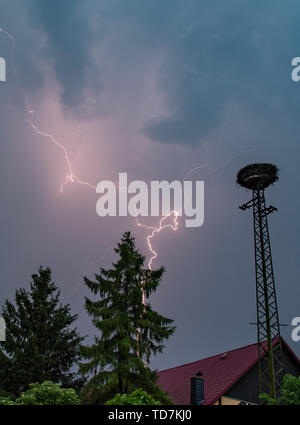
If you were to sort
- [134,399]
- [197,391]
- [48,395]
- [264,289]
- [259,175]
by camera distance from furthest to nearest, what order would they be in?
1. [259,175]
2. [264,289]
3. [197,391]
4. [48,395]
5. [134,399]

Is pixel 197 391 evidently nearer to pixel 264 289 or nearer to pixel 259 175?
pixel 264 289

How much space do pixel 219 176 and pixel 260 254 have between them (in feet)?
→ 257

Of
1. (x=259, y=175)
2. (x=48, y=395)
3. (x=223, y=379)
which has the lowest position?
(x=48, y=395)

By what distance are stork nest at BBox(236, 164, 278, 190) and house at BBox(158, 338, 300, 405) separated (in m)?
9.08

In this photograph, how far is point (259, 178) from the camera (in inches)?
995

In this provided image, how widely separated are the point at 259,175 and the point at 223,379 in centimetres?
1171

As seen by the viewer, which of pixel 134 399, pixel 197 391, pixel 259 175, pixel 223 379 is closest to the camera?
pixel 134 399

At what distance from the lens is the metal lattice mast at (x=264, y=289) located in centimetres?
2150

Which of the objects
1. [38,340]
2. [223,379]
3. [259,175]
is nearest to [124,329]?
[223,379]

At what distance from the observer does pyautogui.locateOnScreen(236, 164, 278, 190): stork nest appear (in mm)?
25125

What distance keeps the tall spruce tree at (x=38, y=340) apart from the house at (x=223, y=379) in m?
5.80

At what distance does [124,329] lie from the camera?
16.6m

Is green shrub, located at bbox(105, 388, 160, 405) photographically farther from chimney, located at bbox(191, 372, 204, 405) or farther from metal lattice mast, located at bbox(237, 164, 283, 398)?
metal lattice mast, located at bbox(237, 164, 283, 398)
